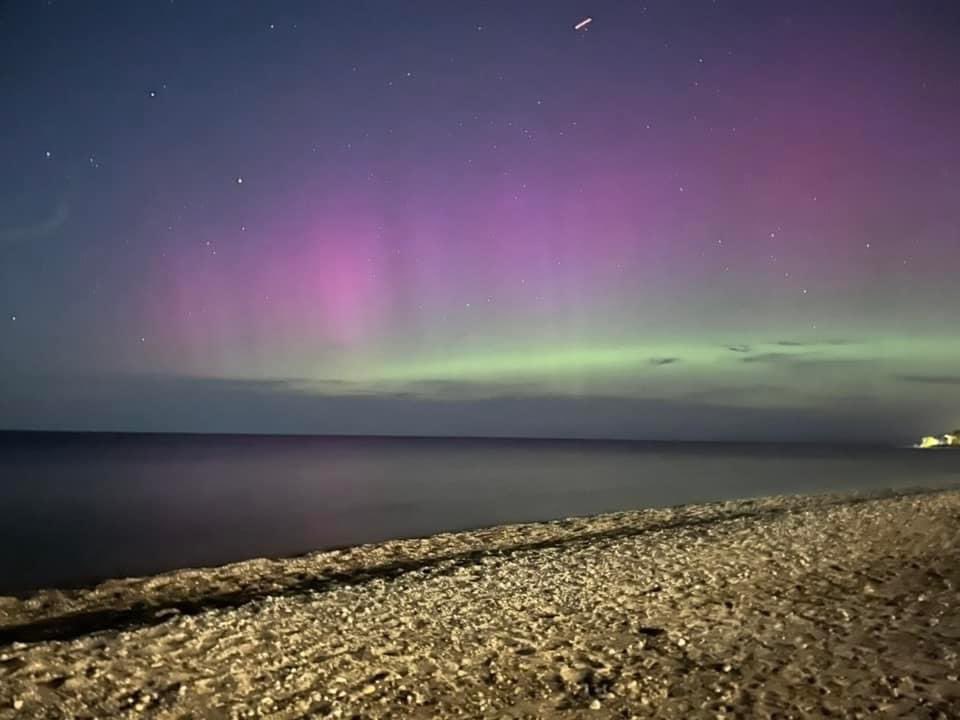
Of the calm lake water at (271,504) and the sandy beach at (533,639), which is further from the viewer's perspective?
the calm lake water at (271,504)

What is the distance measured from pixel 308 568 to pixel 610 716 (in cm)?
1208

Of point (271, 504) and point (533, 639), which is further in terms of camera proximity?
point (271, 504)

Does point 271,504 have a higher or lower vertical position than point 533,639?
lower

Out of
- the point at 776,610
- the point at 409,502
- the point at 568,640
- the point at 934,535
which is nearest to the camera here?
the point at 568,640

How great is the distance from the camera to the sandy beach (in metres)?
7.80

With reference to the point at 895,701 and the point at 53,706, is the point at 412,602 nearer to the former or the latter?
the point at 53,706

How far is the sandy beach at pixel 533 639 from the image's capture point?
780 centimetres

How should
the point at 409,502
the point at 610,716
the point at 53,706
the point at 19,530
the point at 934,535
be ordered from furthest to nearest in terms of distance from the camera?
the point at 409,502, the point at 19,530, the point at 934,535, the point at 53,706, the point at 610,716

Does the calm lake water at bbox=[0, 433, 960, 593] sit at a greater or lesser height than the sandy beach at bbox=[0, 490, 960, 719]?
lesser

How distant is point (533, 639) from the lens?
32.6ft

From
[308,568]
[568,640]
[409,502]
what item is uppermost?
[568,640]

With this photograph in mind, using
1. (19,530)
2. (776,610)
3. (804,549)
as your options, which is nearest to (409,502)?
(19,530)

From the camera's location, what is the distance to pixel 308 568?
18.1 metres

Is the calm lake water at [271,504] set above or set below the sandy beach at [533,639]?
below
